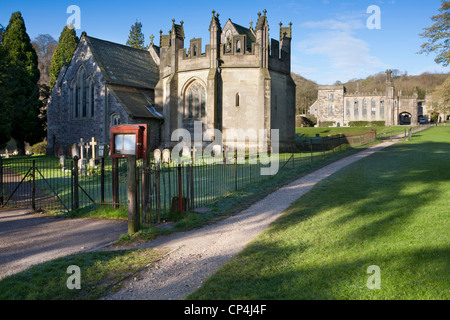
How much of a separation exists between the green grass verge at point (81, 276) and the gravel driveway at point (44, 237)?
0.58 m

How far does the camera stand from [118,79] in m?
31.1

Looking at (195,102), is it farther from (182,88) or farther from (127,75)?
(127,75)

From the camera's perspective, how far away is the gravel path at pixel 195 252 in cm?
498

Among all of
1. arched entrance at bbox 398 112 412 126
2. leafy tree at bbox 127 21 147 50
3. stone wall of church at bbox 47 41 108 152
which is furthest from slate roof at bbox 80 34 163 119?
arched entrance at bbox 398 112 412 126

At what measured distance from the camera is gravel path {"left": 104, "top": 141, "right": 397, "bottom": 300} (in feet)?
16.3

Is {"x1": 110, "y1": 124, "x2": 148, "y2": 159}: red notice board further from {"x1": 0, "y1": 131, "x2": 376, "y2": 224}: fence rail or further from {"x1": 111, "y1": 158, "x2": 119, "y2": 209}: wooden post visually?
{"x1": 0, "y1": 131, "x2": 376, "y2": 224}: fence rail

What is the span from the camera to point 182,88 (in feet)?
97.1

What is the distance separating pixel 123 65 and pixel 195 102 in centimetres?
938

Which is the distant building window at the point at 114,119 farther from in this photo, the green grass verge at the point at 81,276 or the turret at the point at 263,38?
the green grass verge at the point at 81,276

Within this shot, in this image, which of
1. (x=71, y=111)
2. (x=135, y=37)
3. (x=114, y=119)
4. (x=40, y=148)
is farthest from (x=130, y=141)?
(x=135, y=37)

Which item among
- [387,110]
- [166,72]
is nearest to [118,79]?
[166,72]

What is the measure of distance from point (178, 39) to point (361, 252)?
90.8 feet

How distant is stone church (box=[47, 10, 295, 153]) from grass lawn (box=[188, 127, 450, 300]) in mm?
17950

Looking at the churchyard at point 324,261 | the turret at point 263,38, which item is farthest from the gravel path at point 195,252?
the turret at point 263,38
